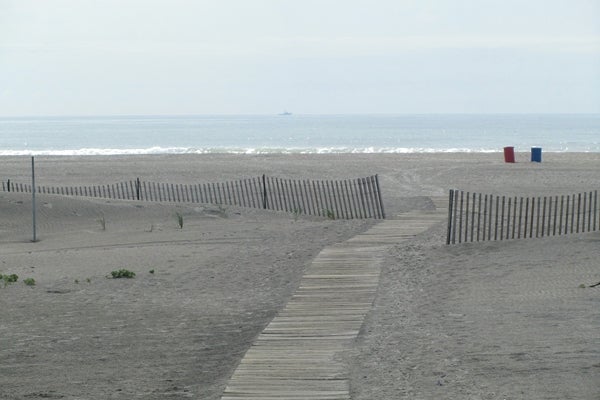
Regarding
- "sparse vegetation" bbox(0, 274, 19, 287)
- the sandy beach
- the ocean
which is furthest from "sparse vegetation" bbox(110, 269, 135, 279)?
the ocean

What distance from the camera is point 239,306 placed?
39.9ft

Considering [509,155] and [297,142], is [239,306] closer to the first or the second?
[509,155]

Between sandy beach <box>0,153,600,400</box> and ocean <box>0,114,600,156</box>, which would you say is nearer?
sandy beach <box>0,153,600,400</box>

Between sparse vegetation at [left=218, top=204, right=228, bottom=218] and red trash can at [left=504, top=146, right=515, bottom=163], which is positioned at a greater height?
red trash can at [left=504, top=146, right=515, bottom=163]

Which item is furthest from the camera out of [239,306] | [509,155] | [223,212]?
[509,155]

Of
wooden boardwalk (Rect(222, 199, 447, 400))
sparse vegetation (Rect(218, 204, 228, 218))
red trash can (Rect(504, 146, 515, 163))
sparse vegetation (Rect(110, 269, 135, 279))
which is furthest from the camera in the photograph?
red trash can (Rect(504, 146, 515, 163))

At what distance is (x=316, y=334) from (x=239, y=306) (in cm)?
251

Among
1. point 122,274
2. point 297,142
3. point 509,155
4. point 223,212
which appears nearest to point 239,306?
point 122,274

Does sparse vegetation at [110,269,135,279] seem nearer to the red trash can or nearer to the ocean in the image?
the red trash can

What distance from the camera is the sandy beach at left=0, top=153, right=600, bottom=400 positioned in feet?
27.8

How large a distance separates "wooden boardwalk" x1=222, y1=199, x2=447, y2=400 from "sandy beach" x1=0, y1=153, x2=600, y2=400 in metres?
0.23

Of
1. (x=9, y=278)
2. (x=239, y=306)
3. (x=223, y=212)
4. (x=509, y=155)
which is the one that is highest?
(x=509, y=155)

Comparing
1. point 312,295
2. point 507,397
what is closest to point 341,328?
point 312,295

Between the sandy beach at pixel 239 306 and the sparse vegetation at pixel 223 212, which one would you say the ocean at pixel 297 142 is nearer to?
the sparse vegetation at pixel 223 212
